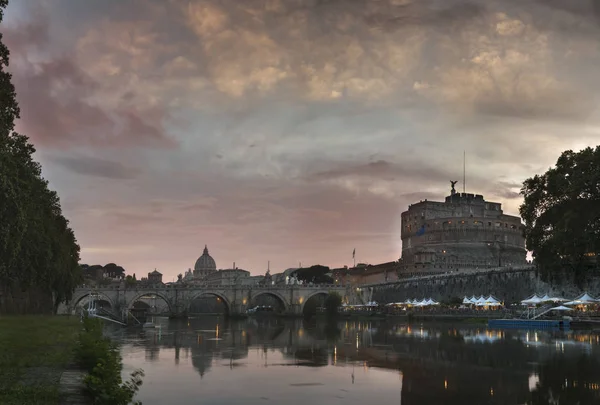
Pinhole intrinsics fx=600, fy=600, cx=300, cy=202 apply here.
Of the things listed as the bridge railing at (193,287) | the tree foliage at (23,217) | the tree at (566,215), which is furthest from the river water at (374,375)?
the bridge railing at (193,287)

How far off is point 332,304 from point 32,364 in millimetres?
133303

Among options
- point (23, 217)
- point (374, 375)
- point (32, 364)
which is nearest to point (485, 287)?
point (374, 375)

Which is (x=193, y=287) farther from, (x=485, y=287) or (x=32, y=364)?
(x=32, y=364)

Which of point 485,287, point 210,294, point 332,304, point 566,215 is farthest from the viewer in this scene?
point 210,294

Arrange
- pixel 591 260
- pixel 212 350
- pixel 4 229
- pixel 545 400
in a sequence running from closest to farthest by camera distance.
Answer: pixel 545 400, pixel 4 229, pixel 212 350, pixel 591 260

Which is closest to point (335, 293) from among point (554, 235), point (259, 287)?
point (259, 287)

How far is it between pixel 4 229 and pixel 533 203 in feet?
197

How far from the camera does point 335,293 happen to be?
16225cm

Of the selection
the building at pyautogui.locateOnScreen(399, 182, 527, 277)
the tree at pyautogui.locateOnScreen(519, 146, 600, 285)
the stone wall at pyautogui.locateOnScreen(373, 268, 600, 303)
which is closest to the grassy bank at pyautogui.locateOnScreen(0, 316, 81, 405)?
the tree at pyautogui.locateOnScreen(519, 146, 600, 285)

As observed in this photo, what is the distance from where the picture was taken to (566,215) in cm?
6338

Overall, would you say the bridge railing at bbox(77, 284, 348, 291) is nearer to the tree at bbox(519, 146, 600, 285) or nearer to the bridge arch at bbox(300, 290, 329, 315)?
the bridge arch at bbox(300, 290, 329, 315)

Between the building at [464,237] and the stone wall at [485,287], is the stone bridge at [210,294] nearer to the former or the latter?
the stone wall at [485,287]

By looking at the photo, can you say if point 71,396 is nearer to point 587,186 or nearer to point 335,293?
point 587,186

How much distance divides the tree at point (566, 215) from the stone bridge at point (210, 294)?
93667mm
